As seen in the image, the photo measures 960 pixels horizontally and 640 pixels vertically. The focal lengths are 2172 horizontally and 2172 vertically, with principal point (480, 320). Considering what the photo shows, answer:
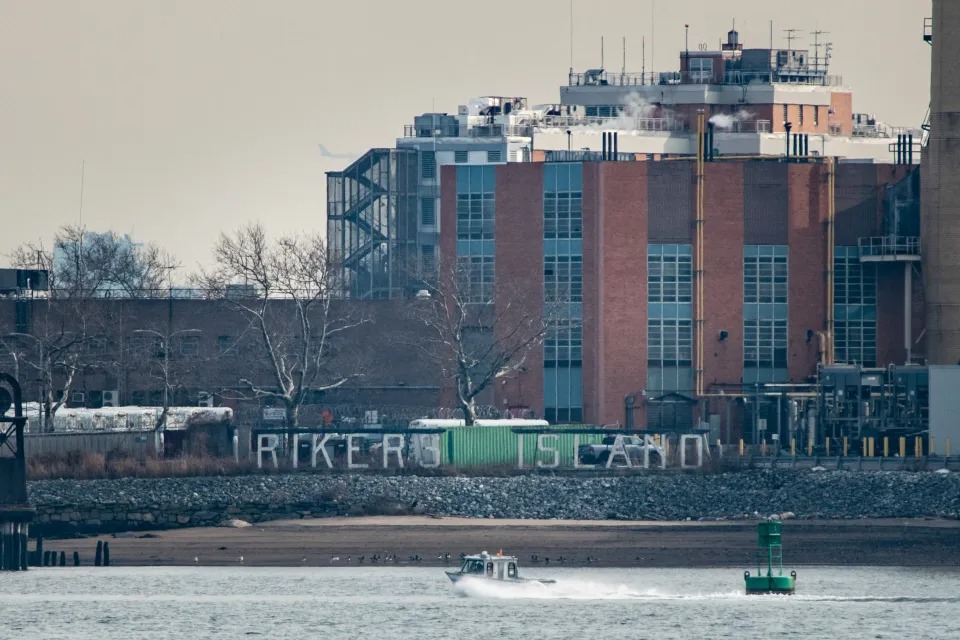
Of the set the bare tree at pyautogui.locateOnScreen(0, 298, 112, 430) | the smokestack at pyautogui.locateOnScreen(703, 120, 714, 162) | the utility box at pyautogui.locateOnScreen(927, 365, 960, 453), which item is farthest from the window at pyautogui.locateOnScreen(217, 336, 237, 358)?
the utility box at pyautogui.locateOnScreen(927, 365, 960, 453)

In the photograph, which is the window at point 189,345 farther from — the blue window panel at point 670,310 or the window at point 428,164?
the window at point 428,164

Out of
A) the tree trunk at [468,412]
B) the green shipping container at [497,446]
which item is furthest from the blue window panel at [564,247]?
the green shipping container at [497,446]

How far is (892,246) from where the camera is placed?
416ft

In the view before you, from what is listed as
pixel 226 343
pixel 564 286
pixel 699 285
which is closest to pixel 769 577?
pixel 699 285

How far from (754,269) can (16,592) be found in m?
61.9

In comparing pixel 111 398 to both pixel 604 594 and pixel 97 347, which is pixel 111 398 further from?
pixel 604 594

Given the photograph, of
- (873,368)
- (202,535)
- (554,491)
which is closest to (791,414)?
(873,368)

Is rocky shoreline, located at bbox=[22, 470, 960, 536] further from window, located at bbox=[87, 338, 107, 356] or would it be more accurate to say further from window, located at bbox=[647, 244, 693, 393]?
window, located at bbox=[87, 338, 107, 356]

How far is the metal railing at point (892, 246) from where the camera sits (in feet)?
417

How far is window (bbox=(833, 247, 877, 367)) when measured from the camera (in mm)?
130250

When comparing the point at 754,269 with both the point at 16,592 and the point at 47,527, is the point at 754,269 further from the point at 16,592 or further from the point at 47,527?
the point at 16,592

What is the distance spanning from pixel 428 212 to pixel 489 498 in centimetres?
8982

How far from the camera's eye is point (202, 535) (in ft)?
300

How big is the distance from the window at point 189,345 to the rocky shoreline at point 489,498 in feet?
112
